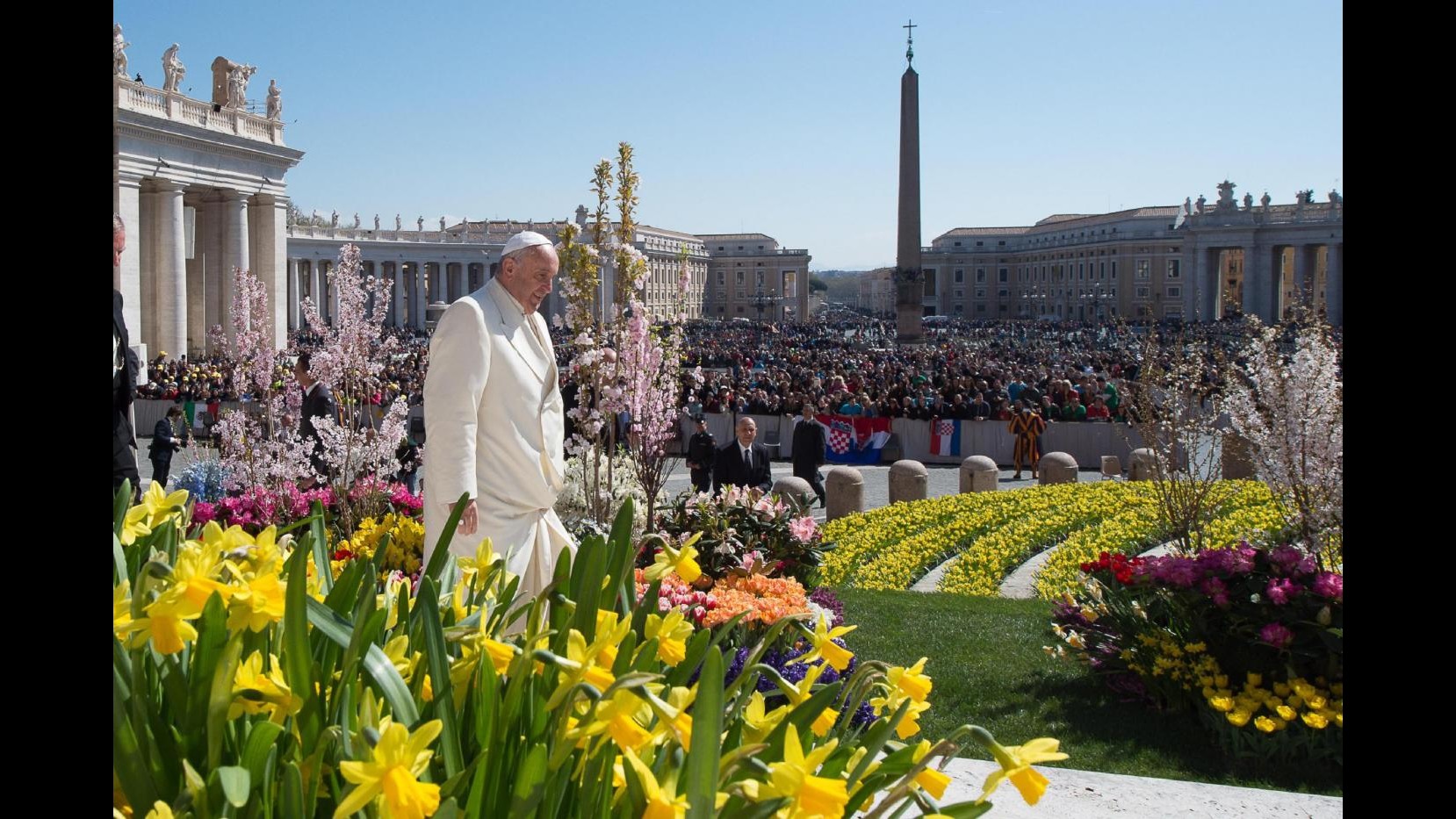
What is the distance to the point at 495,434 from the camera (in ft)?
14.6

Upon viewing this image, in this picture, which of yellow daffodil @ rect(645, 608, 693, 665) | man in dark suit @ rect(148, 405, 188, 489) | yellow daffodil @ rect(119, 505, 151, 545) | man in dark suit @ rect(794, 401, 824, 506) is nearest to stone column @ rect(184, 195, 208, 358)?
man in dark suit @ rect(148, 405, 188, 489)

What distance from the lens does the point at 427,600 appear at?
191 cm

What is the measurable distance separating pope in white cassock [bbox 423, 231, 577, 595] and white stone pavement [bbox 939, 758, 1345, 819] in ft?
5.37

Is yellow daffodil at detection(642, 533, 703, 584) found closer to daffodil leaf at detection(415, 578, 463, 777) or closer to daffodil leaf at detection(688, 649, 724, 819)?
daffodil leaf at detection(415, 578, 463, 777)

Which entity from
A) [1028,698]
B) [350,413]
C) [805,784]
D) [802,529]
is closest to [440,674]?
[805,784]

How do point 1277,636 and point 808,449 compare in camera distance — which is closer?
point 1277,636

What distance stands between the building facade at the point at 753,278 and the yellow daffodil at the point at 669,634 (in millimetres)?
154043

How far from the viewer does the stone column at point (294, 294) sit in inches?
2449

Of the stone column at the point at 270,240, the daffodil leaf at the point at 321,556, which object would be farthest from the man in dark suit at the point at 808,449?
the stone column at the point at 270,240

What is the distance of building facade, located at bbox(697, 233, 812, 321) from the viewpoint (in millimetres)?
158875

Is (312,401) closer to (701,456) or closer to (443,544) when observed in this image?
(701,456)

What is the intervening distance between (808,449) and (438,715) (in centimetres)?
1319

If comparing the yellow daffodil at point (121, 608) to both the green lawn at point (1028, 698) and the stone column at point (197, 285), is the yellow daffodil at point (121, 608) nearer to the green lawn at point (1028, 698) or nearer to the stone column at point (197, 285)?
the green lawn at point (1028, 698)
